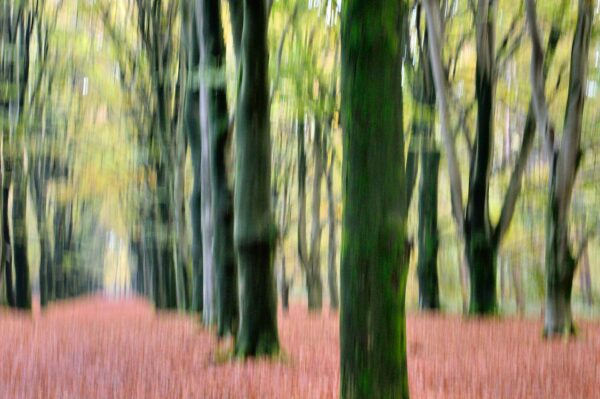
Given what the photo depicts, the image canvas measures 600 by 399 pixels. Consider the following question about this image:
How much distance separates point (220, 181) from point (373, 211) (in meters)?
6.67

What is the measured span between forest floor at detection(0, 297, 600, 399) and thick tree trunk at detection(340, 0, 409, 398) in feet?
4.95

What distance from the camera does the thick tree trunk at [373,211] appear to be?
5004mm

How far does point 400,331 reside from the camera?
5.11 meters

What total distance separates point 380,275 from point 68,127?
27.1m

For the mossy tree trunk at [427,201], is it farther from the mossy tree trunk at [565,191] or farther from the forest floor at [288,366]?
the mossy tree trunk at [565,191]

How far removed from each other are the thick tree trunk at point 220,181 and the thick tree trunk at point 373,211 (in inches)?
240

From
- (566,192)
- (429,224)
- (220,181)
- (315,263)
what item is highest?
(220,181)

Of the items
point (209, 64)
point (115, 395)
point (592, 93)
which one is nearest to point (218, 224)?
point (209, 64)

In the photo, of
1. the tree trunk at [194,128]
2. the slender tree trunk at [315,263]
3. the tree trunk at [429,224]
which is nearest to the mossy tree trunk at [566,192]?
the tree trunk at [429,224]

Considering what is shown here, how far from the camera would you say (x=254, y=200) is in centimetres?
917

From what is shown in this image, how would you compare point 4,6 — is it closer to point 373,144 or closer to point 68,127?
point 68,127

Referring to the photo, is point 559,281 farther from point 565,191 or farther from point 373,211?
point 373,211

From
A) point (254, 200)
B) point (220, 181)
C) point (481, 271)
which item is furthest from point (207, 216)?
point (481, 271)

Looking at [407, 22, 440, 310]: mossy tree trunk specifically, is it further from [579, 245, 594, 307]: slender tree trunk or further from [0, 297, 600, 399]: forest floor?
[579, 245, 594, 307]: slender tree trunk
